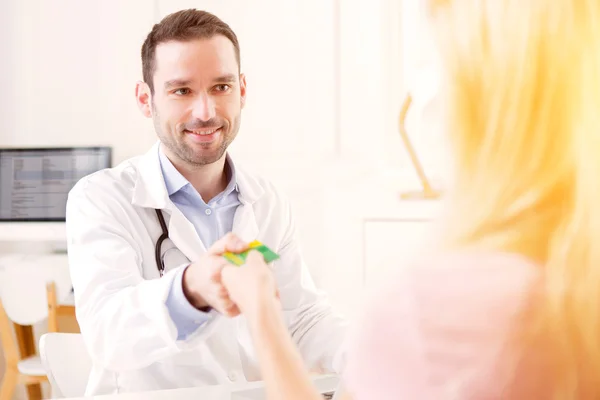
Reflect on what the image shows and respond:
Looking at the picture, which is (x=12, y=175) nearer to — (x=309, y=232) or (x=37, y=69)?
(x=37, y=69)

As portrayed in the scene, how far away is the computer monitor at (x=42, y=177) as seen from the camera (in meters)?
2.79

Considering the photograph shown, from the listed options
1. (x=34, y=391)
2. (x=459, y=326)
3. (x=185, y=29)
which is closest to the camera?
(x=459, y=326)

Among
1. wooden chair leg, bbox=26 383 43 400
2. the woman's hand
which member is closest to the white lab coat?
the woman's hand

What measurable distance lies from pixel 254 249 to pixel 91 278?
461 millimetres

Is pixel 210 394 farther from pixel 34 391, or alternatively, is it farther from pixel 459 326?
pixel 34 391

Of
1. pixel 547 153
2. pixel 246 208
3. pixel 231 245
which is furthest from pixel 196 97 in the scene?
pixel 547 153

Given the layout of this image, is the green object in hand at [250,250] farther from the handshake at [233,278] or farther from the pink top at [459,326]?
the pink top at [459,326]

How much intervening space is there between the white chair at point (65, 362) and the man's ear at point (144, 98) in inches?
19.2

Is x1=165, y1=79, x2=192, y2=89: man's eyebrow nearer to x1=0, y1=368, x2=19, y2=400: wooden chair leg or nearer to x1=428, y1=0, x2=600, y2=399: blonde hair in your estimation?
x1=428, y1=0, x2=600, y2=399: blonde hair

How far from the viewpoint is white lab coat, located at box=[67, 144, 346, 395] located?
1071 mm

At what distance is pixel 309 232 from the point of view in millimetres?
2662

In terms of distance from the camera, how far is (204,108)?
1.46 m

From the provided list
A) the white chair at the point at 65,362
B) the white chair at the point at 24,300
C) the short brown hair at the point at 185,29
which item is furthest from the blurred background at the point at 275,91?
the white chair at the point at 65,362

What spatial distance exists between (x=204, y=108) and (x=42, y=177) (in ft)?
5.21
